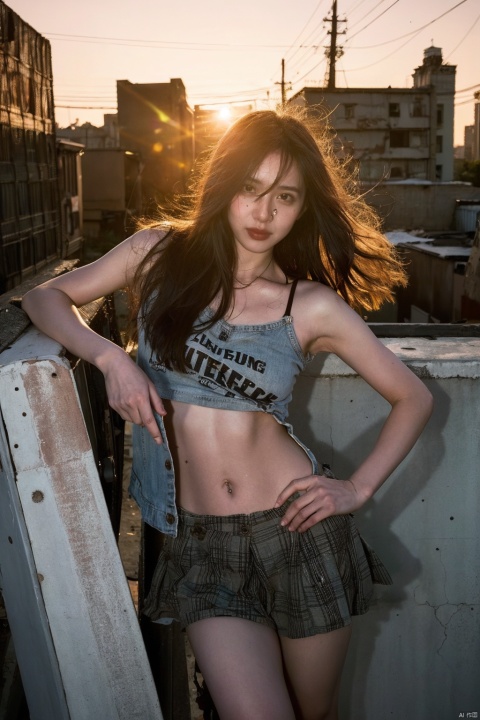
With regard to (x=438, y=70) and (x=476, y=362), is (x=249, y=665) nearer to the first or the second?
(x=476, y=362)

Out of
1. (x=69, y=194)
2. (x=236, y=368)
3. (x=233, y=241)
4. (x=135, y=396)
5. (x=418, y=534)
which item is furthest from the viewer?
(x=69, y=194)

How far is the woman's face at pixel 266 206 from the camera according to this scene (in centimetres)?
247

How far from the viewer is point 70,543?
1998 mm

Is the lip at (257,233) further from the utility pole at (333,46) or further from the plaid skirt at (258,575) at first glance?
the utility pole at (333,46)

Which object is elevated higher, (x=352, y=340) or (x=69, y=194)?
(x=69, y=194)

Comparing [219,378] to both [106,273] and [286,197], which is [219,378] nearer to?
[106,273]

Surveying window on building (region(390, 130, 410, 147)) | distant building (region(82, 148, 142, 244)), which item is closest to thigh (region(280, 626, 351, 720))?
distant building (region(82, 148, 142, 244))

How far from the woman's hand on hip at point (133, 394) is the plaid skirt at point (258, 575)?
1.41 ft

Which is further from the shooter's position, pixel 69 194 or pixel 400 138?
pixel 400 138

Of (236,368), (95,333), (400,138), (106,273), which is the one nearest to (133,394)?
(95,333)

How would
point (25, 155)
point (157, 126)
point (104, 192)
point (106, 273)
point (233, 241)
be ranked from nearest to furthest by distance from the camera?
point (106, 273) → point (233, 241) → point (25, 155) → point (104, 192) → point (157, 126)

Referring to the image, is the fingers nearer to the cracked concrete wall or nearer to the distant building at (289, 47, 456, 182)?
the cracked concrete wall

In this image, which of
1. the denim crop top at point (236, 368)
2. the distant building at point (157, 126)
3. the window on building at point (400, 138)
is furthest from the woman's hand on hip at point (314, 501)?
the window on building at point (400, 138)

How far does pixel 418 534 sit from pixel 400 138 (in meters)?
41.8
